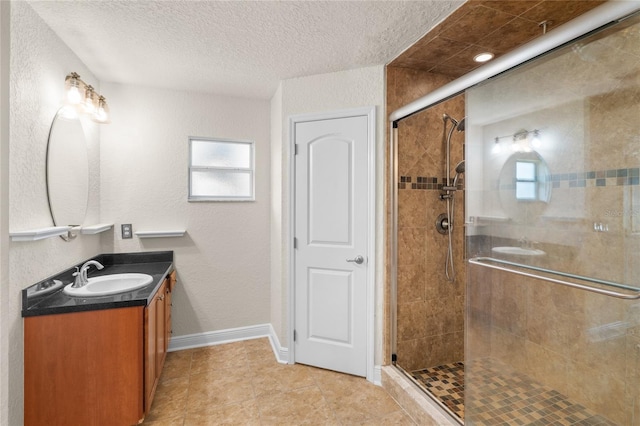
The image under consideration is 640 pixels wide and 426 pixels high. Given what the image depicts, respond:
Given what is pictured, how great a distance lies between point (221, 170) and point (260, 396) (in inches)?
81.2

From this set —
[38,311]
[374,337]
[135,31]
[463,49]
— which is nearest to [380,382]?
[374,337]

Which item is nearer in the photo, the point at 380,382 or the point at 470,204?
the point at 470,204

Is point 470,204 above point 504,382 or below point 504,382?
above

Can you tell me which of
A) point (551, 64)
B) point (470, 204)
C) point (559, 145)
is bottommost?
point (470, 204)

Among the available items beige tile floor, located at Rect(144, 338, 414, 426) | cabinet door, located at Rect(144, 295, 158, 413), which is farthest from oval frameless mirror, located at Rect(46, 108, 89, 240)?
beige tile floor, located at Rect(144, 338, 414, 426)

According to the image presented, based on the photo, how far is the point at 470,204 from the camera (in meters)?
1.69

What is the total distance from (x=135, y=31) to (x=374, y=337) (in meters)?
2.72

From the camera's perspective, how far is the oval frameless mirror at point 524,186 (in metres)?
1.43

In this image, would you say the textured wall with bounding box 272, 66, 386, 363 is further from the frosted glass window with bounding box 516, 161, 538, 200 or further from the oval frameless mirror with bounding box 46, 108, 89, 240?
the oval frameless mirror with bounding box 46, 108, 89, 240

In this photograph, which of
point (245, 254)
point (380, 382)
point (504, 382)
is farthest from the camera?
point (245, 254)

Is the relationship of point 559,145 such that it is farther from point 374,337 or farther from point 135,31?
point 135,31

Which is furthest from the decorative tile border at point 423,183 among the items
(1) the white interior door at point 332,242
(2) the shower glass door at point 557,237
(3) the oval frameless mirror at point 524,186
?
(3) the oval frameless mirror at point 524,186

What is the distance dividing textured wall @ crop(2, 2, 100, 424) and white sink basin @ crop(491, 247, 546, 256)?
2.53 m

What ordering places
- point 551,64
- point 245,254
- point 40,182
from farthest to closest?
point 245,254 → point 40,182 → point 551,64
